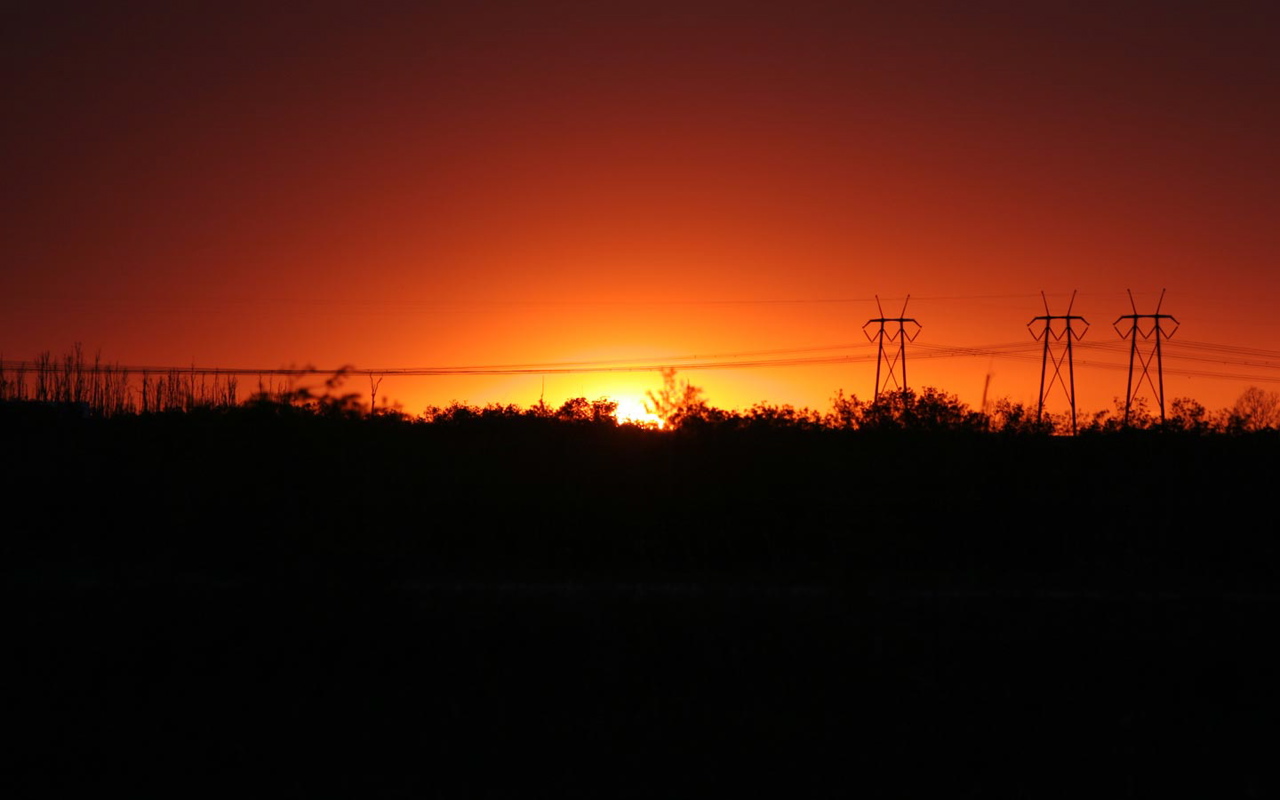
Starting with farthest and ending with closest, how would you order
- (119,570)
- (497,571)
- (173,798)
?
Answer: 1. (497,571)
2. (119,570)
3. (173,798)

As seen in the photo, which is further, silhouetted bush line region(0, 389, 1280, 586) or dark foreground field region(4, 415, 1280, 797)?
silhouetted bush line region(0, 389, 1280, 586)

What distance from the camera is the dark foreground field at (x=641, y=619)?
17.2 metres

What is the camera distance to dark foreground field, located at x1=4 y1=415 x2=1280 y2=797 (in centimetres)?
1719

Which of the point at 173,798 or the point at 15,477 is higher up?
the point at 15,477

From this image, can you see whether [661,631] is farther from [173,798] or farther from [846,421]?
[846,421]

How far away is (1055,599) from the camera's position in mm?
20641

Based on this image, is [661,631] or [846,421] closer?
[661,631]

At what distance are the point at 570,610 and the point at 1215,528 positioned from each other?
54.4 ft

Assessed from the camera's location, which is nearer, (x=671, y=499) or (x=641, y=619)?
(x=641, y=619)

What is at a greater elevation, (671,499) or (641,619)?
(671,499)

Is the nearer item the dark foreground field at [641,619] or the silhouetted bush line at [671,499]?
the dark foreground field at [641,619]

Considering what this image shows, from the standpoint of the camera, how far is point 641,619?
1997cm

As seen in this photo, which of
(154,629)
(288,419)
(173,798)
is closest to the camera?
(173,798)

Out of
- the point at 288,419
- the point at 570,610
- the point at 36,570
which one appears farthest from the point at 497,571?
the point at 36,570
